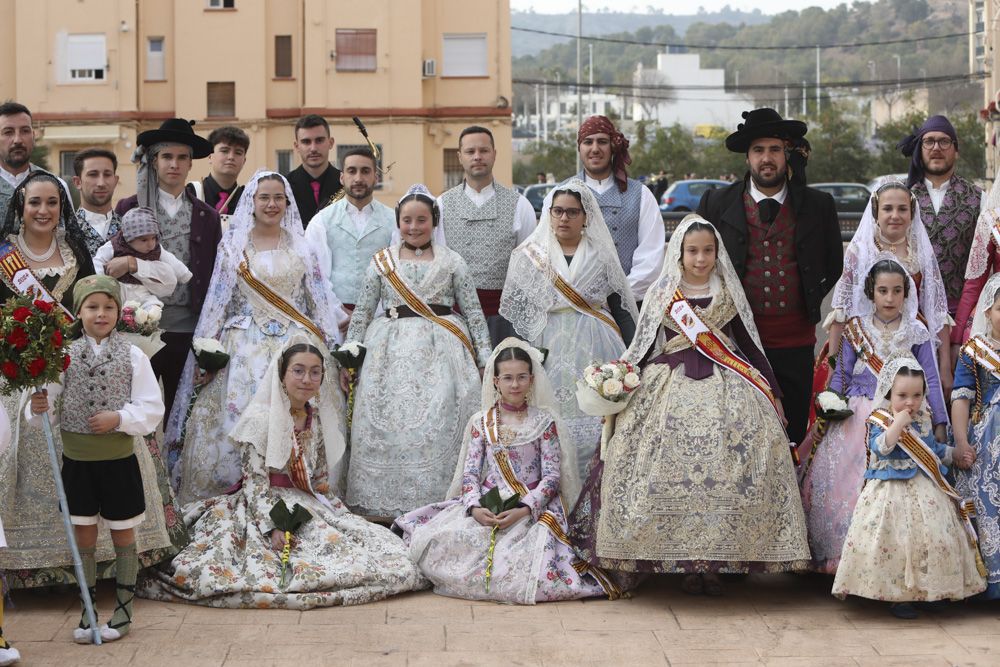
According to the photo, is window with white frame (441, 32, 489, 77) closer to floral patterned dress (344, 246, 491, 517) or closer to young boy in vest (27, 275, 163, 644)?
floral patterned dress (344, 246, 491, 517)

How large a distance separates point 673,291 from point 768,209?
0.90 metres

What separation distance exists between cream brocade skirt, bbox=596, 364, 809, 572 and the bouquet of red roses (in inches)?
94.2

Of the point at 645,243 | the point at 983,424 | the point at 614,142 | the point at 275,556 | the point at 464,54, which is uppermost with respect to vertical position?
the point at 464,54

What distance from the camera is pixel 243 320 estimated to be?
7.29 m

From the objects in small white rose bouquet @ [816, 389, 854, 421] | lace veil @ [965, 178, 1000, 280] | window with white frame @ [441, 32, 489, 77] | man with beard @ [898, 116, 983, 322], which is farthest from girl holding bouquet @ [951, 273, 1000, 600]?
window with white frame @ [441, 32, 489, 77]

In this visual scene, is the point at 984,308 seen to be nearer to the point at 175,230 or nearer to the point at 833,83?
the point at 175,230

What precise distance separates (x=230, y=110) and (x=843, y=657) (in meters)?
29.9

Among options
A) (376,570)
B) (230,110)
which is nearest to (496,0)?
(230,110)

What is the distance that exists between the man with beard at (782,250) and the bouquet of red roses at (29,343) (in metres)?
3.34

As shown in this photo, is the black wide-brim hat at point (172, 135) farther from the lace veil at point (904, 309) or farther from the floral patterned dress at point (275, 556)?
the lace veil at point (904, 309)

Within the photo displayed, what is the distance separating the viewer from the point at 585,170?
8.10 metres

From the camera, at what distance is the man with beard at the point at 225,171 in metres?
8.34

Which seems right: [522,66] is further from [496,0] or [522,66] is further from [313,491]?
[313,491]

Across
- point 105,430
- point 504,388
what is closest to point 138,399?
point 105,430
